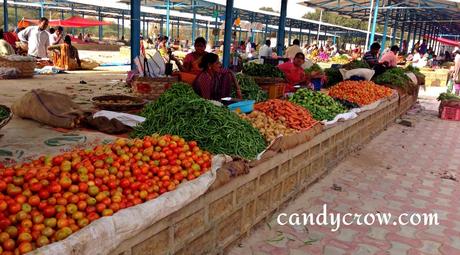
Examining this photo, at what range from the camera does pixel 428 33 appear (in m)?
34.8

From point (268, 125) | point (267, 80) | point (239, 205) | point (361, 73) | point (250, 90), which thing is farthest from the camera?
point (361, 73)

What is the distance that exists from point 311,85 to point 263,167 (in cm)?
475

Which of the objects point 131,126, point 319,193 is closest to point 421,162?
point 319,193

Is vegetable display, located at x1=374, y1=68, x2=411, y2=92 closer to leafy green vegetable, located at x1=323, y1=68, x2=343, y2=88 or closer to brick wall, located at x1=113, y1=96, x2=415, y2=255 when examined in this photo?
leafy green vegetable, located at x1=323, y1=68, x2=343, y2=88

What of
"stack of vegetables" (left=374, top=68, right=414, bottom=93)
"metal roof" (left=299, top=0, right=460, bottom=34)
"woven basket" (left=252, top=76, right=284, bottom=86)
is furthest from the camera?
"metal roof" (left=299, top=0, right=460, bottom=34)

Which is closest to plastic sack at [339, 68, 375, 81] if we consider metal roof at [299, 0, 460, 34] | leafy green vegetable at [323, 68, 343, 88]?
leafy green vegetable at [323, 68, 343, 88]

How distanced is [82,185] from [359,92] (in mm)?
6192

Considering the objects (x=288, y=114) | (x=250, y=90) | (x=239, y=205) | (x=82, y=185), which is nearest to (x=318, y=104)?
(x=250, y=90)

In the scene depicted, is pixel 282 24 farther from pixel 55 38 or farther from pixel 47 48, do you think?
pixel 55 38

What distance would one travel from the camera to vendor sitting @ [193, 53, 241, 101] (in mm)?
5178

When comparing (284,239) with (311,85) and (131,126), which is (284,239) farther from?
(311,85)

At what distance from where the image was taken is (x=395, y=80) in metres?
9.57

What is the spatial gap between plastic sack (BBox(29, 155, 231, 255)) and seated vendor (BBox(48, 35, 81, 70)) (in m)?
11.1

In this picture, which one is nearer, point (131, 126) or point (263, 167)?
point (263, 167)
